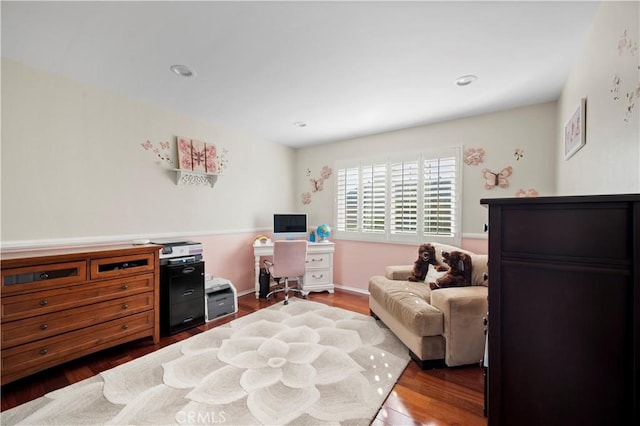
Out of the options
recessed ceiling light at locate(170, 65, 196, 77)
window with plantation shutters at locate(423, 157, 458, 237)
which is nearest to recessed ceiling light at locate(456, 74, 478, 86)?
window with plantation shutters at locate(423, 157, 458, 237)

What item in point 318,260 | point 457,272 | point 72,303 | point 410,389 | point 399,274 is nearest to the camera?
point 410,389

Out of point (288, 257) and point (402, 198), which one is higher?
point (402, 198)

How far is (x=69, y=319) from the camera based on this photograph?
6.65 ft

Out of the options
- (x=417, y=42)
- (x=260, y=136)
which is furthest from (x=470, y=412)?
(x=260, y=136)

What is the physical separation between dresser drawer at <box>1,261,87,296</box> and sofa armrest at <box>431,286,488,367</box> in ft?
9.86

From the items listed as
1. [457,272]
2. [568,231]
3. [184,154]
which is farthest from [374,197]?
[568,231]

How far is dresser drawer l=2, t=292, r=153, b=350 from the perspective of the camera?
1797 mm

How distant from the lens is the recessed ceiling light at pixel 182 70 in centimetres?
220

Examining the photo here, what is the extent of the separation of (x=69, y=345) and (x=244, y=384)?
1.45 m

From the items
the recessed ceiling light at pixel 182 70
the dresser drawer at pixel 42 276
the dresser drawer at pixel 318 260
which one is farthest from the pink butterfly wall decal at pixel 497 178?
the dresser drawer at pixel 42 276

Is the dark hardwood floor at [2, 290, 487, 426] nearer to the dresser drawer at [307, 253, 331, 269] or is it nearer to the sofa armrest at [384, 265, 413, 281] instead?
the sofa armrest at [384, 265, 413, 281]

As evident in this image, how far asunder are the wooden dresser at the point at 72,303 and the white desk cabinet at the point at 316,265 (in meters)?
1.53

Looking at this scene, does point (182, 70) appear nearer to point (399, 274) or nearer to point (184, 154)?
point (184, 154)

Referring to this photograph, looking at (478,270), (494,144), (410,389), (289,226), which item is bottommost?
(410,389)
